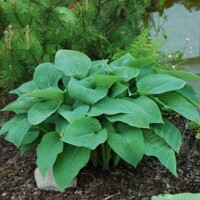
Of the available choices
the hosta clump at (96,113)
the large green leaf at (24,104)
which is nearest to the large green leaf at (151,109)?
the hosta clump at (96,113)

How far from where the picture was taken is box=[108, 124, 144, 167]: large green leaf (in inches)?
109

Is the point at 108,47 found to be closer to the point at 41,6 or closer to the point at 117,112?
the point at 41,6

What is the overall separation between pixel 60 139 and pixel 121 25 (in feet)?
4.70

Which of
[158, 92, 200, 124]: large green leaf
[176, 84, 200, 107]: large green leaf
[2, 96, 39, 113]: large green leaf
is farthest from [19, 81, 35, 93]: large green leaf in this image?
[176, 84, 200, 107]: large green leaf

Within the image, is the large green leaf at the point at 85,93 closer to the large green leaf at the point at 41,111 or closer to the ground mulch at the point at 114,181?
the large green leaf at the point at 41,111

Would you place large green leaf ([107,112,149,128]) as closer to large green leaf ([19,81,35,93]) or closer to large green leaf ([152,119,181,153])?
large green leaf ([152,119,181,153])

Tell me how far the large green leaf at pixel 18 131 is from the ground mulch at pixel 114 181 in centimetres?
42

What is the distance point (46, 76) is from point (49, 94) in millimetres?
259

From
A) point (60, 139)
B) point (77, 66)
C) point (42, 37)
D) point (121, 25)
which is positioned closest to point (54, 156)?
point (60, 139)

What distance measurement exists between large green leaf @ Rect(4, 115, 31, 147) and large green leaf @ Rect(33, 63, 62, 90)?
25 cm

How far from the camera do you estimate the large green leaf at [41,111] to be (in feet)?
9.22

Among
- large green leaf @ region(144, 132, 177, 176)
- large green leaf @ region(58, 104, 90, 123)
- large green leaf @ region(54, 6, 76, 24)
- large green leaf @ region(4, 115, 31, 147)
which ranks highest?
large green leaf @ region(54, 6, 76, 24)

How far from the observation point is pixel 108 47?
3.92 meters

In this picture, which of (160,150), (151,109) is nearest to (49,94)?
(151,109)
